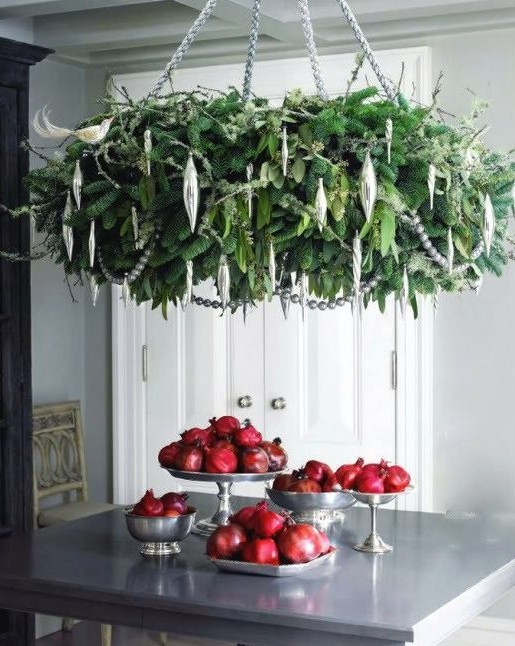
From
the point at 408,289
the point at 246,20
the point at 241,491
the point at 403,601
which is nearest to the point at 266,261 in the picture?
the point at 408,289

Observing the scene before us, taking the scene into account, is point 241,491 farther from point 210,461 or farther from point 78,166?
point 78,166

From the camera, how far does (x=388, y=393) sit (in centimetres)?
459

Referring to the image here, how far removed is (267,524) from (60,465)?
7.60 ft

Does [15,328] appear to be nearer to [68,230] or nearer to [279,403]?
[279,403]

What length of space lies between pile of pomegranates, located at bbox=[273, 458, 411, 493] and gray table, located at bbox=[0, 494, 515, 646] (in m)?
0.17

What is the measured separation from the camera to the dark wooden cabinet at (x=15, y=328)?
13.7 ft

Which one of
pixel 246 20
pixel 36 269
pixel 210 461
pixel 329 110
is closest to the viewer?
pixel 329 110

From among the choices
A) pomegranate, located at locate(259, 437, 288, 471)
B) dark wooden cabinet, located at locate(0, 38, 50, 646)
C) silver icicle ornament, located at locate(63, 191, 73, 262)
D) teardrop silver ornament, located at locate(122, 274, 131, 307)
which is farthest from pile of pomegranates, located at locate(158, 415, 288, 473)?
dark wooden cabinet, located at locate(0, 38, 50, 646)

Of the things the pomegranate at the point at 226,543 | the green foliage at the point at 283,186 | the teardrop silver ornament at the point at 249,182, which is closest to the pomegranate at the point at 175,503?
the pomegranate at the point at 226,543

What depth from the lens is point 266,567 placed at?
2.69 metres

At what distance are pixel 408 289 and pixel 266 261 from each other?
1.07ft

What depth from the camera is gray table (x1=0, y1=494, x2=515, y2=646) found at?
95.8 inches

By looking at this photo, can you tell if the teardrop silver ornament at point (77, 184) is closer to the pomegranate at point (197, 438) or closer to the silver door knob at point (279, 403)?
the pomegranate at point (197, 438)

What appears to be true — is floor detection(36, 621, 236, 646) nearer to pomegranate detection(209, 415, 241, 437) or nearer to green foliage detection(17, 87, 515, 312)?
pomegranate detection(209, 415, 241, 437)
